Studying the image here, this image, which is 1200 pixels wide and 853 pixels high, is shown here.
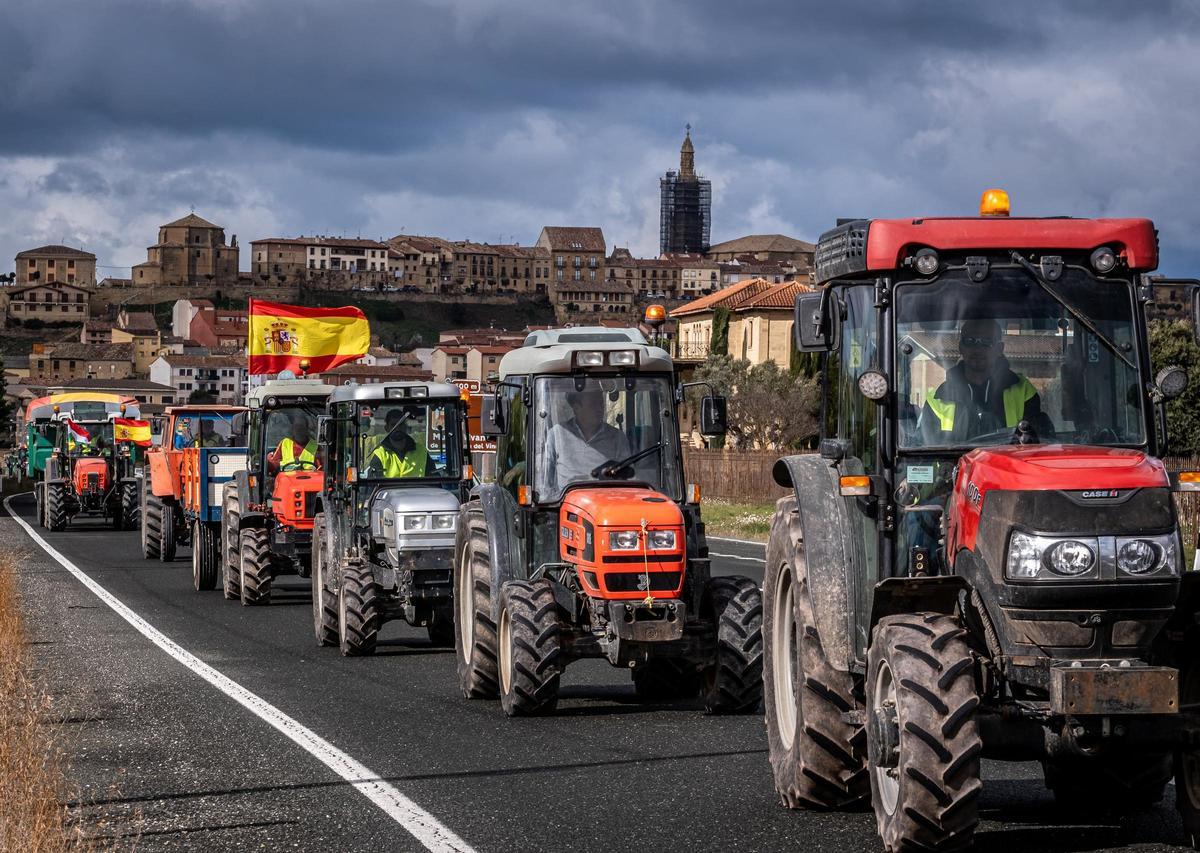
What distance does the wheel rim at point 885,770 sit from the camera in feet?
25.0

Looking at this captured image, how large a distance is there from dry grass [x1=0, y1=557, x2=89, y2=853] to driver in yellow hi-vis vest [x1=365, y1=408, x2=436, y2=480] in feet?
13.5

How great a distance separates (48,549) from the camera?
36344 mm

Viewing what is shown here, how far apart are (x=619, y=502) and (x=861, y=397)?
4.13m

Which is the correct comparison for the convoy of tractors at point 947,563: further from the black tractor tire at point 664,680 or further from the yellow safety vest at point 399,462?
the yellow safety vest at point 399,462

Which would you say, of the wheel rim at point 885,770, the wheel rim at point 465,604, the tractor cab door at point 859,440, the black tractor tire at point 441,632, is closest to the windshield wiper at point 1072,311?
the tractor cab door at point 859,440

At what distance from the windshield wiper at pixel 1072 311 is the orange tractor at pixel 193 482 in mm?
18874

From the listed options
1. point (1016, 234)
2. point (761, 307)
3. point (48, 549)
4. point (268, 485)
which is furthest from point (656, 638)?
point (761, 307)

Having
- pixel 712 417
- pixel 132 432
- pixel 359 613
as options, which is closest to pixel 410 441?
pixel 359 613

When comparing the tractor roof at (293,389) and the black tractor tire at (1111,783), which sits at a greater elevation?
the tractor roof at (293,389)

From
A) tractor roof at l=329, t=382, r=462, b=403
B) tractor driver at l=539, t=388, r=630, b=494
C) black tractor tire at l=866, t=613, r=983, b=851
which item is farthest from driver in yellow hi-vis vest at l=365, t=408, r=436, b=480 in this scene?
black tractor tire at l=866, t=613, r=983, b=851

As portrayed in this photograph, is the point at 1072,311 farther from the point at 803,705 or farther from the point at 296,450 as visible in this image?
the point at 296,450

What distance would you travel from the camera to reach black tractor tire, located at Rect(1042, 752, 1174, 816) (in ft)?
27.6

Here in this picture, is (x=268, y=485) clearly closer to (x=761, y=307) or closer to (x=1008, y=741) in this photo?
(x=1008, y=741)

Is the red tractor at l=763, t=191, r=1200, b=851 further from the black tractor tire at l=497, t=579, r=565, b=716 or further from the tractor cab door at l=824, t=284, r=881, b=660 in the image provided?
the black tractor tire at l=497, t=579, r=565, b=716
